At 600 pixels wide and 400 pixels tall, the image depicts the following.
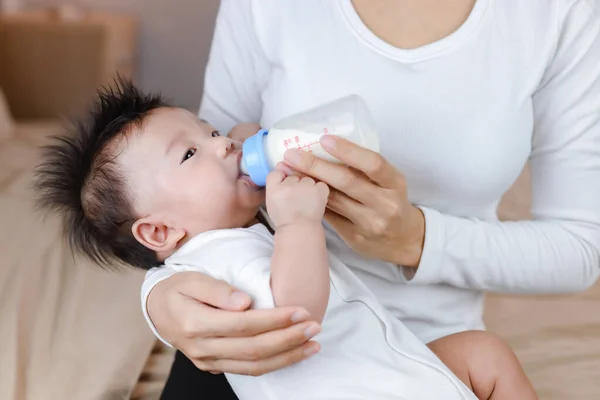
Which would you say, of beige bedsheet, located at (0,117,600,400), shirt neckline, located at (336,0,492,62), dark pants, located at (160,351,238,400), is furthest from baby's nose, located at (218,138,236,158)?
beige bedsheet, located at (0,117,600,400)

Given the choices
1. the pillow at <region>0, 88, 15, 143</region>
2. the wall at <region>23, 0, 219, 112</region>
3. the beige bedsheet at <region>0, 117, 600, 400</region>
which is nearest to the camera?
the beige bedsheet at <region>0, 117, 600, 400</region>

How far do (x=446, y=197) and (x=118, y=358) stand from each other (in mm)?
623

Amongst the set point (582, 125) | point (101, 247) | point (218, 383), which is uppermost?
point (582, 125)

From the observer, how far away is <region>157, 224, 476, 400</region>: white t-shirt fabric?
766 millimetres

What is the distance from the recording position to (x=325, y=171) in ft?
2.40

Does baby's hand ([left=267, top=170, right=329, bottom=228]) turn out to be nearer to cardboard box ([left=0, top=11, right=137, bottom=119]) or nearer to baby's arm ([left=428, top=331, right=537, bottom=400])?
baby's arm ([left=428, top=331, right=537, bottom=400])

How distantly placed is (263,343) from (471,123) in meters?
0.41

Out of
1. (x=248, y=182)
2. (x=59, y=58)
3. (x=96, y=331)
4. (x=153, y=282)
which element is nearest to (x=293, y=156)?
(x=248, y=182)

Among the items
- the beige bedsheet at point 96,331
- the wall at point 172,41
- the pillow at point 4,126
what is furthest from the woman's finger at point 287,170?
the wall at point 172,41

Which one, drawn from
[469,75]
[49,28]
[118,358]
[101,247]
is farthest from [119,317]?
[49,28]

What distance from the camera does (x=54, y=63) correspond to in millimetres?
2516

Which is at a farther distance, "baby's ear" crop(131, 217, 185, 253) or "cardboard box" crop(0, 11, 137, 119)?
"cardboard box" crop(0, 11, 137, 119)

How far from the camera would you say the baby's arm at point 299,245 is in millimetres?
719

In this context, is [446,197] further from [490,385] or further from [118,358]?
[118,358]
